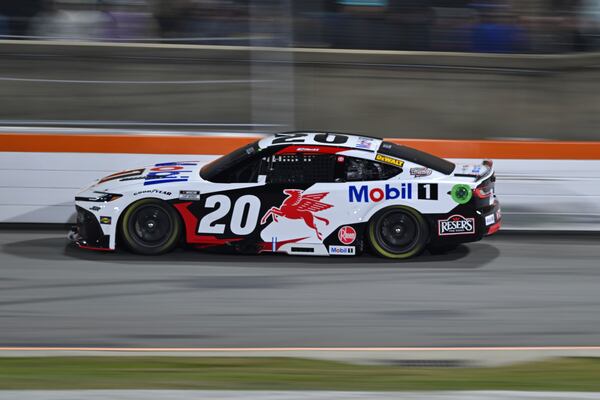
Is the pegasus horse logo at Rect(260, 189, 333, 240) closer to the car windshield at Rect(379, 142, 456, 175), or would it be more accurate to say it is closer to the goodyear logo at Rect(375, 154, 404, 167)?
the goodyear logo at Rect(375, 154, 404, 167)

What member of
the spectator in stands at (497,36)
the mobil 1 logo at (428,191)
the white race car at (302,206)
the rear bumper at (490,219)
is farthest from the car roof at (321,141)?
the spectator in stands at (497,36)

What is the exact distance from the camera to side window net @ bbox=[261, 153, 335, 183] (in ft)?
32.1

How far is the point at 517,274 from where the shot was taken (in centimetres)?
952

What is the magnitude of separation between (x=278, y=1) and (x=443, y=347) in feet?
20.5

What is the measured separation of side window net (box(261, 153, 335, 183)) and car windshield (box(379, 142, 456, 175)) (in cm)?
60

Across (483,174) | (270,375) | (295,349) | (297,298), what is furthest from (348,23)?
(270,375)

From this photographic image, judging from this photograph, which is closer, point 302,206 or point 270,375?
point 270,375

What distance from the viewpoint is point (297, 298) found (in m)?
8.53

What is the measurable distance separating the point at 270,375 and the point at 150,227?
4.15 metres

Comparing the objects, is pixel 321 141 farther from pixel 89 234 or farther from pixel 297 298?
pixel 89 234

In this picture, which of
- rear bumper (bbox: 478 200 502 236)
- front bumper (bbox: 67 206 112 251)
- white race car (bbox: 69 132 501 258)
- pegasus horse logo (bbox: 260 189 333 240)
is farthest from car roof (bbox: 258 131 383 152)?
front bumper (bbox: 67 206 112 251)

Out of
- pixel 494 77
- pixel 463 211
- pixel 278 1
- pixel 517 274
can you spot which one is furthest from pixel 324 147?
pixel 494 77

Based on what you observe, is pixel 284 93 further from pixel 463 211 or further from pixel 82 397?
pixel 82 397

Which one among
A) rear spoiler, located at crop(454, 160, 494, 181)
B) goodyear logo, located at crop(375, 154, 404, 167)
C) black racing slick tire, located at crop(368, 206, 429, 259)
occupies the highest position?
goodyear logo, located at crop(375, 154, 404, 167)
